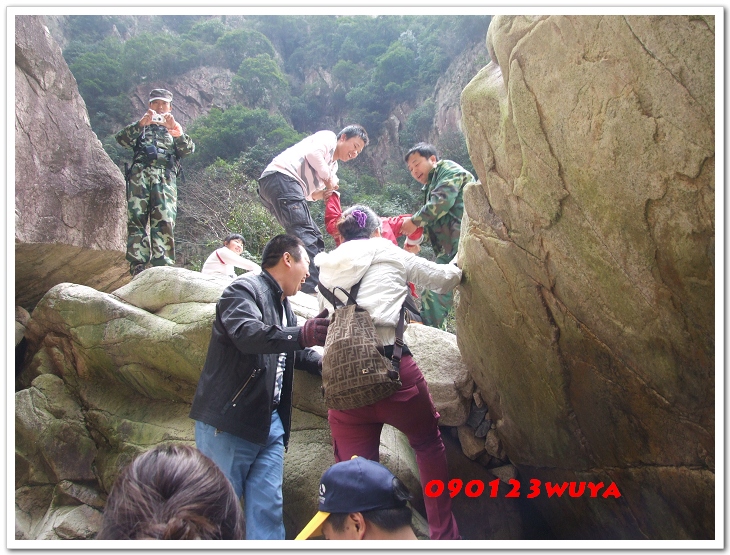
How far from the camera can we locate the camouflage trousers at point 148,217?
6102 mm

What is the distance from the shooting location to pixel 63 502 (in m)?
4.41

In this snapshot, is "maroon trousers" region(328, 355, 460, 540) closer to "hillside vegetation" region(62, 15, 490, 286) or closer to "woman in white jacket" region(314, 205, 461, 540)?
"woman in white jacket" region(314, 205, 461, 540)

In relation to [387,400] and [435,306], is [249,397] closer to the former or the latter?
[387,400]

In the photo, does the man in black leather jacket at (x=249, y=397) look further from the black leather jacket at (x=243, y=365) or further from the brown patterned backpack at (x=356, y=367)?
the brown patterned backpack at (x=356, y=367)

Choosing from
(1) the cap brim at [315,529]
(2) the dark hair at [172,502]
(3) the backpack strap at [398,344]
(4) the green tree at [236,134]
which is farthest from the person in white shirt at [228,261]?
(4) the green tree at [236,134]

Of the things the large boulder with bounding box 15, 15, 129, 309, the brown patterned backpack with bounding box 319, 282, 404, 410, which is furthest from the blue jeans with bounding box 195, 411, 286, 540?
the large boulder with bounding box 15, 15, 129, 309

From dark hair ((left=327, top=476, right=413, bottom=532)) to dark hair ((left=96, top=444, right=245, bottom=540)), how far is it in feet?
1.82

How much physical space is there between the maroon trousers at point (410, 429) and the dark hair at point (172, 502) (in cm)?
141

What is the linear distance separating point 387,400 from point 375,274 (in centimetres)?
66

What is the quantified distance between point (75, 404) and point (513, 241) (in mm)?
3855

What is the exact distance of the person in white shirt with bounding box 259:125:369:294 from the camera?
16.8 ft

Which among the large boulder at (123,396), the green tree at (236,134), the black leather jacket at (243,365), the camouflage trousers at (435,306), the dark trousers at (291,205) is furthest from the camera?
the green tree at (236,134)

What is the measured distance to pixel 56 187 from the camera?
6418mm
